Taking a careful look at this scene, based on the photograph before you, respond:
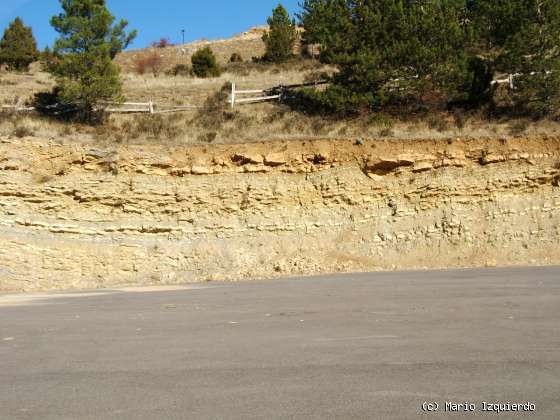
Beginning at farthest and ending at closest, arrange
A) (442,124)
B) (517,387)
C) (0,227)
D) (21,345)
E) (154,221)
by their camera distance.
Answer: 1. (442,124)
2. (154,221)
3. (0,227)
4. (21,345)
5. (517,387)

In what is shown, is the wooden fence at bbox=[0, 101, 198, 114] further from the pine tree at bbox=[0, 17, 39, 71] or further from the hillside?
the pine tree at bbox=[0, 17, 39, 71]

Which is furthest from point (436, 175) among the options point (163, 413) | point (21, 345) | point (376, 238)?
point (163, 413)

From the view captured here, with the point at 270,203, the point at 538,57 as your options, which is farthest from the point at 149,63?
the point at 538,57

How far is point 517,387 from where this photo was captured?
18.9 feet

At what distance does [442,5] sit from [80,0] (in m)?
17.6

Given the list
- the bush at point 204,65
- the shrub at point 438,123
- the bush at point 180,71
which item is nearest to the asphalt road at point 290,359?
the shrub at point 438,123

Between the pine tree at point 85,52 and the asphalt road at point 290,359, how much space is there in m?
18.8

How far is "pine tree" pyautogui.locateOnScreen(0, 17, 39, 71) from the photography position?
176 feet

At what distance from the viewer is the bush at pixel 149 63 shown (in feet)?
196

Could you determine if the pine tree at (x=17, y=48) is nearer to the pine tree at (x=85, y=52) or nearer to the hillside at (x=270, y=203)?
the pine tree at (x=85, y=52)

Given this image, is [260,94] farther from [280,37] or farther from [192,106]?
[280,37]

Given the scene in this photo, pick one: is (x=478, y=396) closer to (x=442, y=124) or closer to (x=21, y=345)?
(x=21, y=345)

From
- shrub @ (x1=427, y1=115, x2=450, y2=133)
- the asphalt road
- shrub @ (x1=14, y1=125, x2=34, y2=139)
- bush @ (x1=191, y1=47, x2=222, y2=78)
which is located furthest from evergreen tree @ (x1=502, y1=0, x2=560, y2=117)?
bush @ (x1=191, y1=47, x2=222, y2=78)

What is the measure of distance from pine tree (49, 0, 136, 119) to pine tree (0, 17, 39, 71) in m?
26.3
